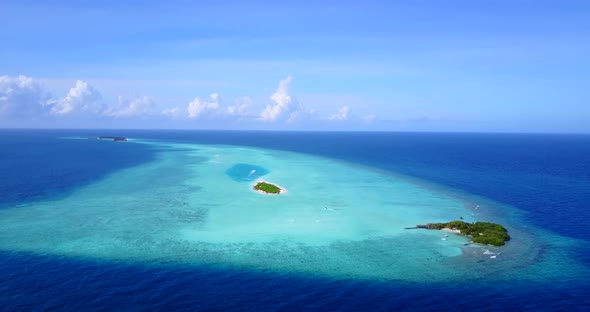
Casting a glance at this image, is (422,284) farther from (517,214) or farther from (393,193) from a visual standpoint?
(393,193)

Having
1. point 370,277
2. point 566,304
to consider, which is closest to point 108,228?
point 370,277

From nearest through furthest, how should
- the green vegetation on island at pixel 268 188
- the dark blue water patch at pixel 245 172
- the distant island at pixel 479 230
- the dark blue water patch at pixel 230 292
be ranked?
1. the dark blue water patch at pixel 230 292
2. the distant island at pixel 479 230
3. the green vegetation on island at pixel 268 188
4. the dark blue water patch at pixel 245 172

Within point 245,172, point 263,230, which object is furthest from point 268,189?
point 245,172

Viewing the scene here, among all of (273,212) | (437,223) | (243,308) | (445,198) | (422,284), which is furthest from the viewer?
(445,198)

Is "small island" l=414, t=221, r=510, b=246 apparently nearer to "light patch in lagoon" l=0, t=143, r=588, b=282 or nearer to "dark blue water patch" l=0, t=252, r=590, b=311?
"light patch in lagoon" l=0, t=143, r=588, b=282

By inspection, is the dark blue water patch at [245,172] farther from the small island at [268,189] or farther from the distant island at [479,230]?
the distant island at [479,230]

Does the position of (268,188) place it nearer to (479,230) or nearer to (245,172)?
(245,172)

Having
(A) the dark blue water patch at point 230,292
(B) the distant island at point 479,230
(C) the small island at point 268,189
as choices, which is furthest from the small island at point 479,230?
(C) the small island at point 268,189
